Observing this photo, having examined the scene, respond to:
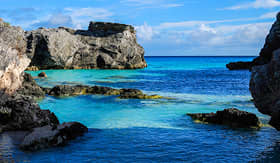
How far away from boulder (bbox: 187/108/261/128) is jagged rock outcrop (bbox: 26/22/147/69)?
199 feet

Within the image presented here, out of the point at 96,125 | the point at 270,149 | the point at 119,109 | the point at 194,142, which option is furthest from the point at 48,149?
the point at 119,109

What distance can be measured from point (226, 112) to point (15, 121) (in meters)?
10.9

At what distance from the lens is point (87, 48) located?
80875 mm

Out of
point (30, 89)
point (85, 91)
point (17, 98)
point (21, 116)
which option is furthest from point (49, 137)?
point (85, 91)

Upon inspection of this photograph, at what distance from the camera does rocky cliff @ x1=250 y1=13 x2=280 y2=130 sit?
9.81 m

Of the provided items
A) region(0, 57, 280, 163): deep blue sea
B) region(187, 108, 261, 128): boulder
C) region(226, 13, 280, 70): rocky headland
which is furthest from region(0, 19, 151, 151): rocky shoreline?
region(226, 13, 280, 70): rocky headland

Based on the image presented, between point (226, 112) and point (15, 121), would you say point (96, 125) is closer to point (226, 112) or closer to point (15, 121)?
point (15, 121)

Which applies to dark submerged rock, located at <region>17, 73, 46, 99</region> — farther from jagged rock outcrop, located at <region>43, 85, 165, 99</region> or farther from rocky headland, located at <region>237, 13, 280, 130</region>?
rocky headland, located at <region>237, 13, 280, 130</region>

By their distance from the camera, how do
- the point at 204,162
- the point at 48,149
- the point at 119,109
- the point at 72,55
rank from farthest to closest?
the point at 72,55, the point at 119,109, the point at 48,149, the point at 204,162

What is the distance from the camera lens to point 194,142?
1261 cm

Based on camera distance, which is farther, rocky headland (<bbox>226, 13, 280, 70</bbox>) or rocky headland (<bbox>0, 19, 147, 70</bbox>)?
rocky headland (<bbox>0, 19, 147, 70</bbox>)

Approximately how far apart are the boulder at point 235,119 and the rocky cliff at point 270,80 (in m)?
4.66

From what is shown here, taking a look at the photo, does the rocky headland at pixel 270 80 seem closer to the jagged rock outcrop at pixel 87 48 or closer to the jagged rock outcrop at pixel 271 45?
the jagged rock outcrop at pixel 271 45

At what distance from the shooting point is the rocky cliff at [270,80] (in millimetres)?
9812
